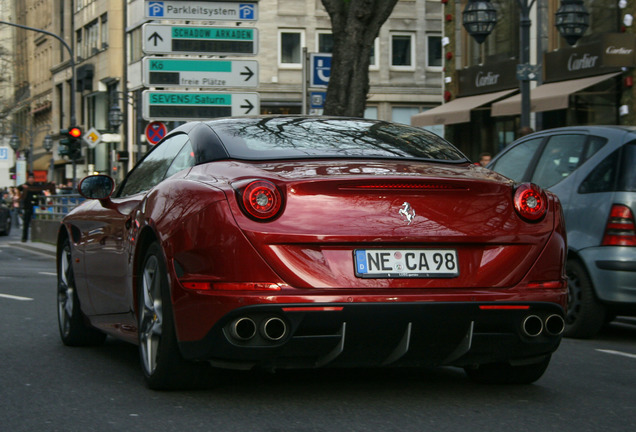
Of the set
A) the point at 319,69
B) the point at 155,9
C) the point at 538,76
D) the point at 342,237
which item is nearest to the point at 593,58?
the point at 538,76

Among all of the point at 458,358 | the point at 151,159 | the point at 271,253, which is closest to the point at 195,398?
the point at 271,253

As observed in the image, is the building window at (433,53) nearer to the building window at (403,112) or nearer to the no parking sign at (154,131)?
the building window at (403,112)

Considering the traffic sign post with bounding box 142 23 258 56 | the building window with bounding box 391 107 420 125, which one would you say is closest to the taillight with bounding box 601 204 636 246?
the traffic sign post with bounding box 142 23 258 56

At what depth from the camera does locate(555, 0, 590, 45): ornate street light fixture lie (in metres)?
21.5

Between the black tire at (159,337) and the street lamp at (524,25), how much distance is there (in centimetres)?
1251

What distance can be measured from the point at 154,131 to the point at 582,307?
15211 mm

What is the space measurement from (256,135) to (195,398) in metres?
1.38

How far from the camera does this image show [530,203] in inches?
212

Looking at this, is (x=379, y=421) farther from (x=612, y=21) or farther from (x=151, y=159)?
(x=612, y=21)

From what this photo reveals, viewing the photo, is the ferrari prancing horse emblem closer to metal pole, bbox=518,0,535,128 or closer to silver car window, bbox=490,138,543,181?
silver car window, bbox=490,138,543,181

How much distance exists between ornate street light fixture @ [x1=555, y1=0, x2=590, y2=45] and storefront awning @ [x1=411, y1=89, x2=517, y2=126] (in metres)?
6.98

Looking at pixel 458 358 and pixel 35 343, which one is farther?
pixel 35 343

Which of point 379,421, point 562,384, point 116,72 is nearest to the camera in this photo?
point 379,421

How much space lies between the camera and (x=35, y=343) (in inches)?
305
